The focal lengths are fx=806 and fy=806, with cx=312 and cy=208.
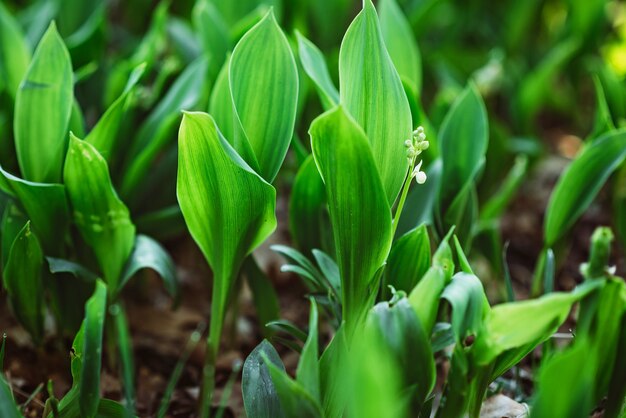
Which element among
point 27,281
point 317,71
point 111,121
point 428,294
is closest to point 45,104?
point 111,121

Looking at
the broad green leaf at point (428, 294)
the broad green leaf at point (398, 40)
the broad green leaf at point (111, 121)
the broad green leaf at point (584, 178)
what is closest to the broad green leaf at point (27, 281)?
the broad green leaf at point (111, 121)

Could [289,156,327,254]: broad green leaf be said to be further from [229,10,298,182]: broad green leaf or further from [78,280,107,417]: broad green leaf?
[78,280,107,417]: broad green leaf

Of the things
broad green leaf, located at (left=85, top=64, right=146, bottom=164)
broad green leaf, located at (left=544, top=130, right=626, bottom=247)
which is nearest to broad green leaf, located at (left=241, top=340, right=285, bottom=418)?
broad green leaf, located at (left=85, top=64, right=146, bottom=164)

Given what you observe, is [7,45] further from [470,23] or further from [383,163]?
[470,23]

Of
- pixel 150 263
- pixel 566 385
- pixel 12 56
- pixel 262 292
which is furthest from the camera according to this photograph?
pixel 12 56

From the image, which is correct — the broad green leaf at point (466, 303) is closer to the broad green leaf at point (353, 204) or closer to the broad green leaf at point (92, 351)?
the broad green leaf at point (353, 204)

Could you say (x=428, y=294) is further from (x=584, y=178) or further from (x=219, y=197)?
(x=584, y=178)

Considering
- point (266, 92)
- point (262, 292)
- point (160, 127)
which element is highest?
point (266, 92)

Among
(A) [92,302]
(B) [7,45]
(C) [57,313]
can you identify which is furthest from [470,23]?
(A) [92,302]
